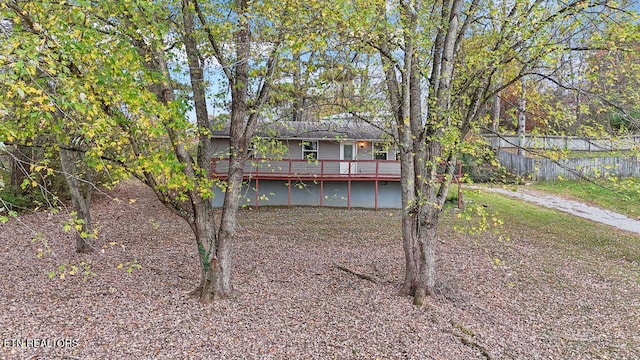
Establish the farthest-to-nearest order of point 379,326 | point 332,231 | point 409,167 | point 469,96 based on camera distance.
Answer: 1. point 332,231
2. point 469,96
3. point 409,167
4. point 379,326

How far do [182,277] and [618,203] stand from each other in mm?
18344

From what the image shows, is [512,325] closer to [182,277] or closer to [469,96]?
[469,96]

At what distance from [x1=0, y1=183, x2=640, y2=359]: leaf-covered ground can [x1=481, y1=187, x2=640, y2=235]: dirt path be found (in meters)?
4.72

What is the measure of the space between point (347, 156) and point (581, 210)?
10.3 meters

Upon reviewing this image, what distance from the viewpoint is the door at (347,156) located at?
15.9 metres

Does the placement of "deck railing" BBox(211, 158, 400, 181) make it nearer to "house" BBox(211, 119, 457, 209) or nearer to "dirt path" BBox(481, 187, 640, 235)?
"house" BBox(211, 119, 457, 209)

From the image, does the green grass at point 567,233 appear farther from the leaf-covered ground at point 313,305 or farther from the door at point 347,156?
the door at point 347,156

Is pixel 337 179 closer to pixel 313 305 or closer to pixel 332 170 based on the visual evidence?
pixel 332 170

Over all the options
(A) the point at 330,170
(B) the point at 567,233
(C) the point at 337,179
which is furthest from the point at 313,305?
(A) the point at 330,170

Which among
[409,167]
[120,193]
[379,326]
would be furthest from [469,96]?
[120,193]

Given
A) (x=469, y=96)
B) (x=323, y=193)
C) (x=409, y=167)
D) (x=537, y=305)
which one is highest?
(x=469, y=96)

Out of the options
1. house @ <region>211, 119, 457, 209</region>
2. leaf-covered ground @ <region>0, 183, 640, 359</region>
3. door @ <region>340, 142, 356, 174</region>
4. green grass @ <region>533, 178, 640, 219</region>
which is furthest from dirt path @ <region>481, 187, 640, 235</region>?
door @ <region>340, 142, 356, 174</region>

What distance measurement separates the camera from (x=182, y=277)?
6.95 metres

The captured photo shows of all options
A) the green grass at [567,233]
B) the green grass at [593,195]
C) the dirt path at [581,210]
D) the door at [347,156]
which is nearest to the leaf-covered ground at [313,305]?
the green grass at [567,233]
